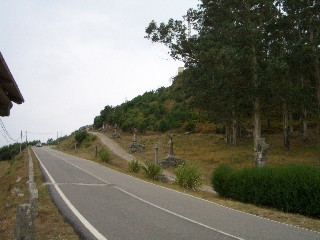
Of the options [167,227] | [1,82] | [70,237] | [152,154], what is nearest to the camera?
[1,82]

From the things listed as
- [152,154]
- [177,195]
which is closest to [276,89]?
[177,195]

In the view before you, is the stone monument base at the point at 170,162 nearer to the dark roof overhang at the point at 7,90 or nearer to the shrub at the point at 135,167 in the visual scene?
the shrub at the point at 135,167

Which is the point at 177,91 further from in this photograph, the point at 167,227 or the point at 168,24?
the point at 167,227

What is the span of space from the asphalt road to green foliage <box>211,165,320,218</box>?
2.01 m

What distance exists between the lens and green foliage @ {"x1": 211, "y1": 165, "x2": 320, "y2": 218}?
1338cm

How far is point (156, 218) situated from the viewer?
37.1 feet

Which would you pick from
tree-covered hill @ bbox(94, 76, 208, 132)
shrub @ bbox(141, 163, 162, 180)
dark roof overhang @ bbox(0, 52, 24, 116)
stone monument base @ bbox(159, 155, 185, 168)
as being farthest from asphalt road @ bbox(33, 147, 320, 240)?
tree-covered hill @ bbox(94, 76, 208, 132)

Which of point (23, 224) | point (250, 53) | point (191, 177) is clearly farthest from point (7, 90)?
point (250, 53)

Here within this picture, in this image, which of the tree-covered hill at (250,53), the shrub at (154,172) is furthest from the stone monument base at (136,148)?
the shrub at (154,172)

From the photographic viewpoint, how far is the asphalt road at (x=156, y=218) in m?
9.15

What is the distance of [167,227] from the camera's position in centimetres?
996

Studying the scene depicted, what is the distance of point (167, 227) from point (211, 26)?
23.3m

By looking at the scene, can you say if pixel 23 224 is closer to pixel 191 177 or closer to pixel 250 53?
pixel 191 177

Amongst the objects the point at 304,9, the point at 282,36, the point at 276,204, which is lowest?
the point at 276,204
